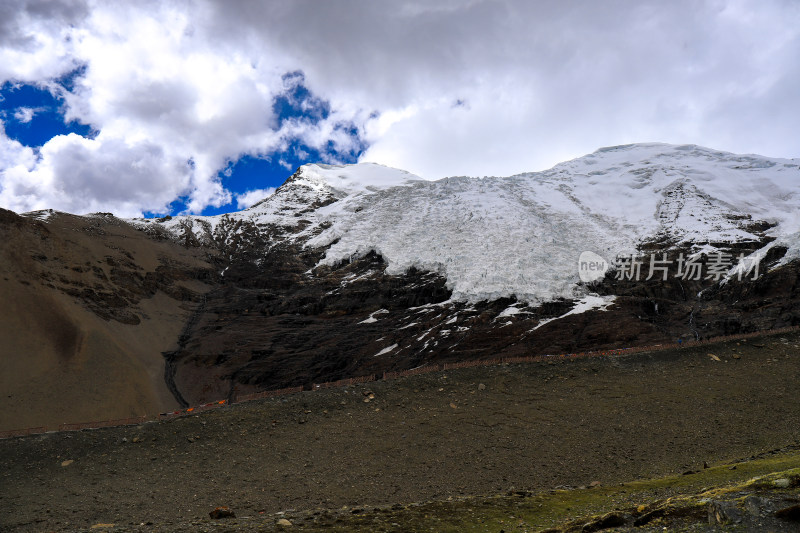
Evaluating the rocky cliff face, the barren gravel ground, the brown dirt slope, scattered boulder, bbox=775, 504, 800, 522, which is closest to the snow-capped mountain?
the rocky cliff face

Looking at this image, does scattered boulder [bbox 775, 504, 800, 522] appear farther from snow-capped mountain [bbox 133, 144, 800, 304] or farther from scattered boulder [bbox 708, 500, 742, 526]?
snow-capped mountain [bbox 133, 144, 800, 304]

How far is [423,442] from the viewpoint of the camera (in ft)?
78.8

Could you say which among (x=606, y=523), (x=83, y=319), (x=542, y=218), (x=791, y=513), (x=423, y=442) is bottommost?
(x=423, y=442)

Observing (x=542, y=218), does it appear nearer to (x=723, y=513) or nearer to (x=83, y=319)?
(x=83, y=319)

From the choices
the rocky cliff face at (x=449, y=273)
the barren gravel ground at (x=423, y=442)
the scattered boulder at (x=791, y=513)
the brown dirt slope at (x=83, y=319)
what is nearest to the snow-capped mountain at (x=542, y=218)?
the rocky cliff face at (x=449, y=273)

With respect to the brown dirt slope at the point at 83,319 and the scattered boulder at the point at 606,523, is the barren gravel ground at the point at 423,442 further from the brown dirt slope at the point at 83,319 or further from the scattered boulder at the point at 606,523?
the brown dirt slope at the point at 83,319

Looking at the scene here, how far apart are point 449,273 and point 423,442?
4722 cm

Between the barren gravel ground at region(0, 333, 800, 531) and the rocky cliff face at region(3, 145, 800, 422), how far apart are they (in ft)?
43.9

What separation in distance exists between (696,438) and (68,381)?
176 feet

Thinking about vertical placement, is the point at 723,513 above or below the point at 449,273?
below

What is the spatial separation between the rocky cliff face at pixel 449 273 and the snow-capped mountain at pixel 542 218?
0.47m

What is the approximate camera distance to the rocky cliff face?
53125 mm

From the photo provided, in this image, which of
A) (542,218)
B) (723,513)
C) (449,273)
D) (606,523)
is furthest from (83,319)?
(542,218)

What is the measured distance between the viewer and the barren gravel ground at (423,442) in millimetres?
19656
